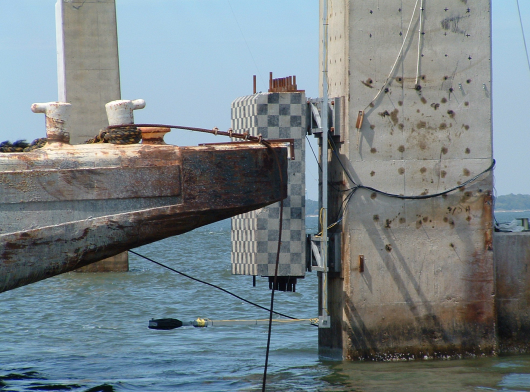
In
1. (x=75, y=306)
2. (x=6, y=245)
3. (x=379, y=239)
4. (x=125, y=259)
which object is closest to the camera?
(x=6, y=245)

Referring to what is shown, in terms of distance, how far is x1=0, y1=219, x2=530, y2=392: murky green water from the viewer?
7.20m

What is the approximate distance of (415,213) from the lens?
24.5 feet

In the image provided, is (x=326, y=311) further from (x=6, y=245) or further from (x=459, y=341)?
(x=6, y=245)

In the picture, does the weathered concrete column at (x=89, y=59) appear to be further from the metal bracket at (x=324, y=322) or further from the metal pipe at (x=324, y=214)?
the metal bracket at (x=324, y=322)

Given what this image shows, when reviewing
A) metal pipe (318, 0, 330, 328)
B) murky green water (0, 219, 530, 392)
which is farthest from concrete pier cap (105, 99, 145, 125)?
murky green water (0, 219, 530, 392)

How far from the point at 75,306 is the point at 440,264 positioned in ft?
31.2

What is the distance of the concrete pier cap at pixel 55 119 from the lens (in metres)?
6.61

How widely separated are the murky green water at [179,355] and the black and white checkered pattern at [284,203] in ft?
3.98

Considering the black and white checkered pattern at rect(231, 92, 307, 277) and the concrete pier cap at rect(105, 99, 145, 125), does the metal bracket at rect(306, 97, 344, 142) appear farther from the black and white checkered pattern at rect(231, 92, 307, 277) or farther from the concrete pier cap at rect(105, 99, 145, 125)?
the concrete pier cap at rect(105, 99, 145, 125)

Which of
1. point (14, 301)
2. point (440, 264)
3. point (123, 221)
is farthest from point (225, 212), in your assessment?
point (14, 301)

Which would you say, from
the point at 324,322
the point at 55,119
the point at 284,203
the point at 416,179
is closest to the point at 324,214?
the point at 284,203

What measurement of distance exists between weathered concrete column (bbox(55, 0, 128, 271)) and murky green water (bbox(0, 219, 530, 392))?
6.83 m

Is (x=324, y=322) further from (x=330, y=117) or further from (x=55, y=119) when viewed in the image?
(x=55, y=119)

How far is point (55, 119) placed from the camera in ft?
21.7
